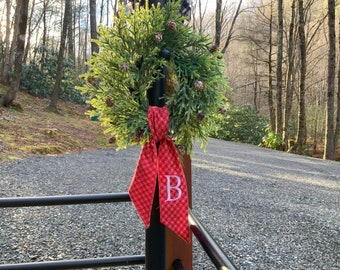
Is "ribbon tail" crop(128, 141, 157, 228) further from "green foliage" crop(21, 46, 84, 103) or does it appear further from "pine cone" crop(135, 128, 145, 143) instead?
"green foliage" crop(21, 46, 84, 103)

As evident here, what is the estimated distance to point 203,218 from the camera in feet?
11.1

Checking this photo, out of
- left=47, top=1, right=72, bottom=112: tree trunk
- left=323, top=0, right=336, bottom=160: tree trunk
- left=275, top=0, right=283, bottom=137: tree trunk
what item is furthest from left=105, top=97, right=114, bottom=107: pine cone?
left=275, top=0, right=283, bottom=137: tree trunk

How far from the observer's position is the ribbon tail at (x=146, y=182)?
2.66 feet

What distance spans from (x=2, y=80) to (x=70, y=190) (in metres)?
11.3

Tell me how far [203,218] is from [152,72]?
2784 millimetres

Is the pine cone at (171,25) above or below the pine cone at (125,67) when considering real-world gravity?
above

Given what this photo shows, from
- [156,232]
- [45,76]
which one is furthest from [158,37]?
[45,76]

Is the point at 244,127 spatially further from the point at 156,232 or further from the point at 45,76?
the point at 156,232

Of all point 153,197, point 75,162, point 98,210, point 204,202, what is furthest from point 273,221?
point 75,162

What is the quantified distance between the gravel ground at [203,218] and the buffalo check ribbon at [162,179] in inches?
63.3

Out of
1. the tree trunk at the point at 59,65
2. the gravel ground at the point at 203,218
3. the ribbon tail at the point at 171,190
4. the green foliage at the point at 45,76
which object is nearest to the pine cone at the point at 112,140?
the ribbon tail at the point at 171,190

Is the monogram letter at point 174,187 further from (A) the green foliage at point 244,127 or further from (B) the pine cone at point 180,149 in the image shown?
(A) the green foliage at point 244,127

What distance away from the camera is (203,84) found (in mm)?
839

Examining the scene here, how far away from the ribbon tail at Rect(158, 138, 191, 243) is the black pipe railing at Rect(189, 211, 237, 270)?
35 mm
